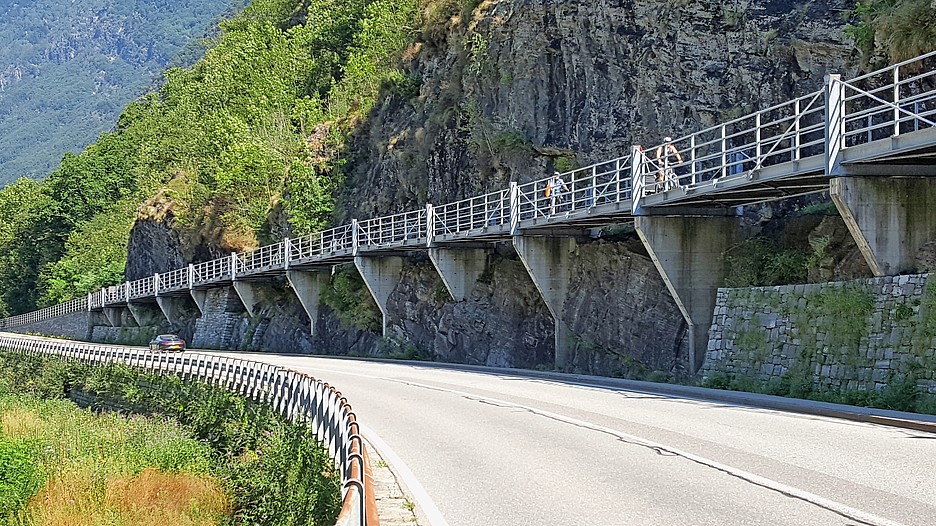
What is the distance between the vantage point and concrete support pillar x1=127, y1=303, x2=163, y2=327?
81.8m

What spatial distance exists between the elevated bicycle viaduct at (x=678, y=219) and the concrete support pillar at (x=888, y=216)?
2 cm

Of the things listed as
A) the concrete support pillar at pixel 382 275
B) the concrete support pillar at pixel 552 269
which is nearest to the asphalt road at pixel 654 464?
the concrete support pillar at pixel 552 269

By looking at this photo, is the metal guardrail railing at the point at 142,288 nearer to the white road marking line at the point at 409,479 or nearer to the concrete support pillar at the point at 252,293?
the concrete support pillar at the point at 252,293

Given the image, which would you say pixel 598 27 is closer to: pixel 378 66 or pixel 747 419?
pixel 747 419

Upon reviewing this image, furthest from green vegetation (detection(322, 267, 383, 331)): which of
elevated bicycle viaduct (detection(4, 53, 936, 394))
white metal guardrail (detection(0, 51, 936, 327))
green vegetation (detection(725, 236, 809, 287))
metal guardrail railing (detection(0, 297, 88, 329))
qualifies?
metal guardrail railing (detection(0, 297, 88, 329))

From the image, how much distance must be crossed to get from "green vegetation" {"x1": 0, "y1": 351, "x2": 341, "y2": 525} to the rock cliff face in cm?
1054

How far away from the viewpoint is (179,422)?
31.0 m

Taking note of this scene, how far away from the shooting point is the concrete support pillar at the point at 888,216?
18.9 meters

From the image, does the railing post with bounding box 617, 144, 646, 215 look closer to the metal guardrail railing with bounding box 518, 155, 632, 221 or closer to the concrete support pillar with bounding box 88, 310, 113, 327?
the metal guardrail railing with bounding box 518, 155, 632, 221

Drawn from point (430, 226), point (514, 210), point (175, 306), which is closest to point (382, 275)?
point (430, 226)

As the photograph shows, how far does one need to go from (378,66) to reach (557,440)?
2040 inches

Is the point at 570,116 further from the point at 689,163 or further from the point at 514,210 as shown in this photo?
the point at 689,163

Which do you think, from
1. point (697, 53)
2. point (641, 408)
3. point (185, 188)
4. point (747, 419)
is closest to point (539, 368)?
point (697, 53)

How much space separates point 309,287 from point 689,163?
34.4 meters
